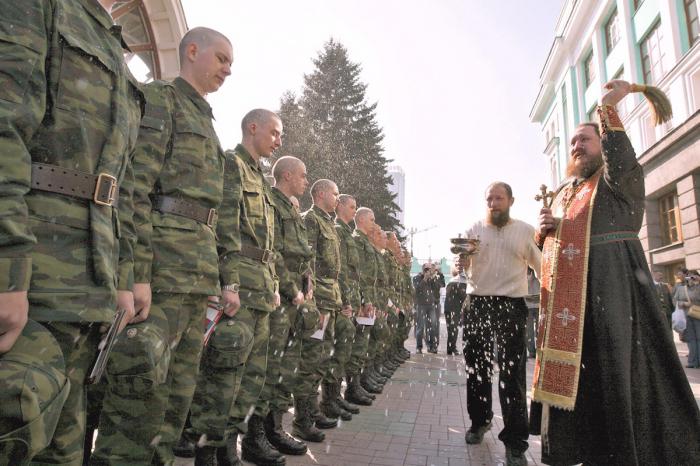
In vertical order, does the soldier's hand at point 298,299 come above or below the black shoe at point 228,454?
above

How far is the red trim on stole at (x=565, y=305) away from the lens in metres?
3.25

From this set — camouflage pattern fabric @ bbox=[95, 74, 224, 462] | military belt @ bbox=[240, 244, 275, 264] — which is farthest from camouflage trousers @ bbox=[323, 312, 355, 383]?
camouflage pattern fabric @ bbox=[95, 74, 224, 462]

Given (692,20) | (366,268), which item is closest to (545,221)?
(366,268)

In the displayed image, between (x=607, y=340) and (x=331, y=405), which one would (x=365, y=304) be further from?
(x=607, y=340)

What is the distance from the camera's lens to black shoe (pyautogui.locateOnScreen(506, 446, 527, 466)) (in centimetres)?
381

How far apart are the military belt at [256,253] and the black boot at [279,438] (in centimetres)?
140

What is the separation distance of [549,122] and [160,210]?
36395 millimetres

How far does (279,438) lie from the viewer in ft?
13.2

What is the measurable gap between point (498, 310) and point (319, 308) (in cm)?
178

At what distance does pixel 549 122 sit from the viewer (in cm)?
3481

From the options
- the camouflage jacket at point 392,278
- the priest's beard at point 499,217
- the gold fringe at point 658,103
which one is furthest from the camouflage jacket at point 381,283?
the gold fringe at point 658,103

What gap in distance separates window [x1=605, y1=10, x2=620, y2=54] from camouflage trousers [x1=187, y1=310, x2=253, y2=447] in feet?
80.5

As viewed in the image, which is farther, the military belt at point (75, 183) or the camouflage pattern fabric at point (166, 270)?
the camouflage pattern fabric at point (166, 270)

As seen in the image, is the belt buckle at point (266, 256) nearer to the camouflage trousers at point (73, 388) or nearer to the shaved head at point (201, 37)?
the shaved head at point (201, 37)
